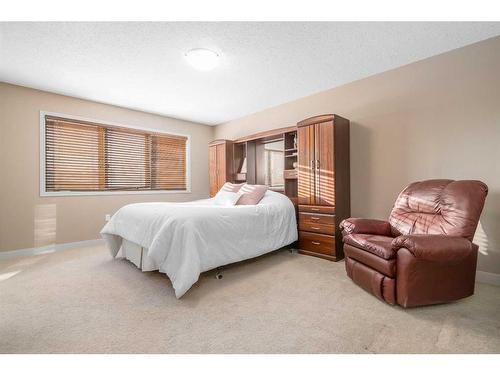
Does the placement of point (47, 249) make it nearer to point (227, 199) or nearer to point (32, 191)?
point (32, 191)

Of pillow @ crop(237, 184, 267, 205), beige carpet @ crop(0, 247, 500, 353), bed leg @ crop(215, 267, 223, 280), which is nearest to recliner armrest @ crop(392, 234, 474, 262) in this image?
beige carpet @ crop(0, 247, 500, 353)

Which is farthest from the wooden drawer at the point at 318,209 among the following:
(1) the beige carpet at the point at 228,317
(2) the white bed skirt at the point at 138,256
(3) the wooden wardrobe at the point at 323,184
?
(2) the white bed skirt at the point at 138,256

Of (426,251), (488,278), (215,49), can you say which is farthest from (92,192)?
(488,278)

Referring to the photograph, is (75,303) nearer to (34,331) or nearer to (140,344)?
(34,331)

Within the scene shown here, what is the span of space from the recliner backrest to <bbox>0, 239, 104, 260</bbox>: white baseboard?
4.47 metres

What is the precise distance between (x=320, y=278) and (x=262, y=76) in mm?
2603

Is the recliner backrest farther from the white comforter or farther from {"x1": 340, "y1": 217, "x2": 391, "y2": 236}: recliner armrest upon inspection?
the white comforter

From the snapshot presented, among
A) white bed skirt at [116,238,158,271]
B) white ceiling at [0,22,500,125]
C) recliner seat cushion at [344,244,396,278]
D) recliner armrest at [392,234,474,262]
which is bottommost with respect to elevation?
white bed skirt at [116,238,158,271]

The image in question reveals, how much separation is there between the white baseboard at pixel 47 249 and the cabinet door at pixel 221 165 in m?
2.37

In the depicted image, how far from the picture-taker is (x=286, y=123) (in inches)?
168

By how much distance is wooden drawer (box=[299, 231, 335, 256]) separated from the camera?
10.3 feet

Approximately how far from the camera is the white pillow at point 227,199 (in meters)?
3.68

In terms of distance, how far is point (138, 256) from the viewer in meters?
2.77

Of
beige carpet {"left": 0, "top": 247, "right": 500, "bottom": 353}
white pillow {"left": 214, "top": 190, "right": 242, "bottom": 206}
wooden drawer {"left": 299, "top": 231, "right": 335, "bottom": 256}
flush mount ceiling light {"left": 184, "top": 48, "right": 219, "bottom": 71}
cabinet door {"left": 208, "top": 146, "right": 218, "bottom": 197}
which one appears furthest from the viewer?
cabinet door {"left": 208, "top": 146, "right": 218, "bottom": 197}
